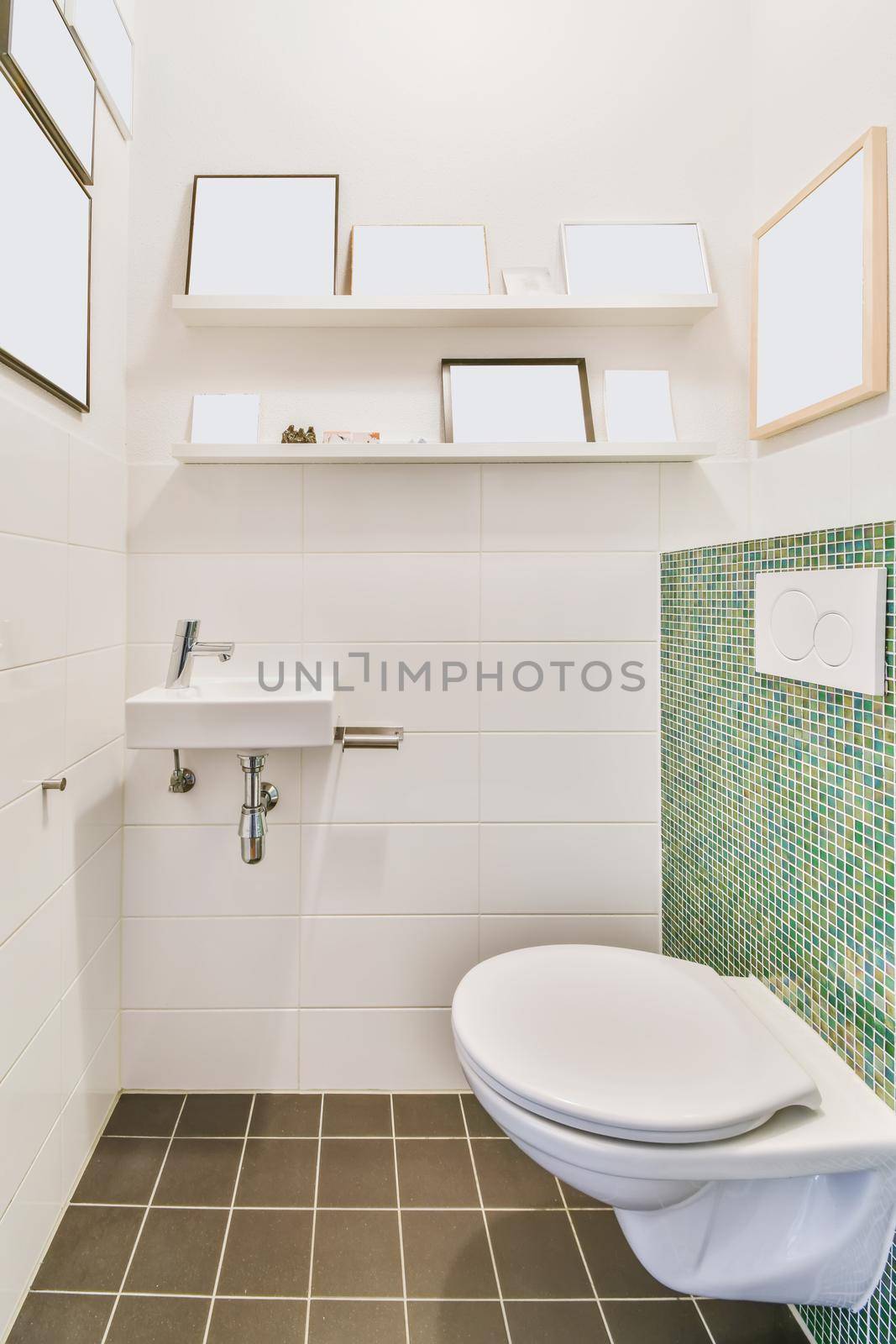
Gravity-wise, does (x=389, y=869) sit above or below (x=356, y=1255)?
above

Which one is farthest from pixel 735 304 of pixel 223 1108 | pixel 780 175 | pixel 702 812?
pixel 223 1108

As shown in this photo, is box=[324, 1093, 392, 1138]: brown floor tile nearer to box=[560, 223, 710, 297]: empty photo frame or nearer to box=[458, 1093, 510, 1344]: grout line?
box=[458, 1093, 510, 1344]: grout line

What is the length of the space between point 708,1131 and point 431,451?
4.00 feet

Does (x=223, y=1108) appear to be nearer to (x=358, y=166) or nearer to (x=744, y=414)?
(x=744, y=414)

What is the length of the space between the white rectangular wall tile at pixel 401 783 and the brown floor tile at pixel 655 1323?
883 mm

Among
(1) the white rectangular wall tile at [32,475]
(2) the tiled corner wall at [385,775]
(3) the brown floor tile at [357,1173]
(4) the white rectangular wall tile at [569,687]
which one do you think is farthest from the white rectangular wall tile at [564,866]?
(1) the white rectangular wall tile at [32,475]

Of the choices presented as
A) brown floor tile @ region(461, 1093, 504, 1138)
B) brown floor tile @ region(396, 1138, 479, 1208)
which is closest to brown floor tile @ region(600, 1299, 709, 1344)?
brown floor tile @ region(396, 1138, 479, 1208)

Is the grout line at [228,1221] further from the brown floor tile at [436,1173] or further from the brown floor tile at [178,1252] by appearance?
the brown floor tile at [436,1173]

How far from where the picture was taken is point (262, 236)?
1.62 meters

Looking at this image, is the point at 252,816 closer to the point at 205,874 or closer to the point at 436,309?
the point at 205,874

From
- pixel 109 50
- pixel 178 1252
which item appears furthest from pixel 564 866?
pixel 109 50

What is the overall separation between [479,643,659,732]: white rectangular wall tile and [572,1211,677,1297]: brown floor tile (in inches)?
36.9

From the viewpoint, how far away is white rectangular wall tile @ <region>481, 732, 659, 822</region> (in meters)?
1.69

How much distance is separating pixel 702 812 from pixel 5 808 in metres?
1.26
